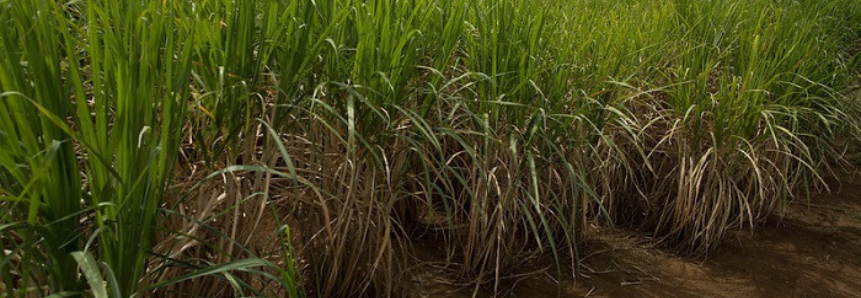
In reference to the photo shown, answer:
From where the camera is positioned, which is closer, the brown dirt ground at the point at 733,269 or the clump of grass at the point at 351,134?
the clump of grass at the point at 351,134

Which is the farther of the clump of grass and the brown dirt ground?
the brown dirt ground

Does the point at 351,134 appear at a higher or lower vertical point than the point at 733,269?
higher

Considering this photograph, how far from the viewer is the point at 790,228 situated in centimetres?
281

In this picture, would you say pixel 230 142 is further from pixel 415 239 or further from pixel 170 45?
pixel 415 239

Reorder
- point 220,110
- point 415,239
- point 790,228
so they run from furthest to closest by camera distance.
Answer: point 790,228 < point 415,239 < point 220,110

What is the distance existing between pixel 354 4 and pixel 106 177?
835 mm

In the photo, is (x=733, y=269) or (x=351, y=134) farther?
(x=733, y=269)

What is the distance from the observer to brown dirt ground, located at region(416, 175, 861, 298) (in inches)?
88.7

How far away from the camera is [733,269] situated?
8.16 ft

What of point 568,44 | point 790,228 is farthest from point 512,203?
point 790,228

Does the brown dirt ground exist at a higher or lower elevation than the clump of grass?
lower

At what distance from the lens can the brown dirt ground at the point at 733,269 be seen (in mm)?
2252

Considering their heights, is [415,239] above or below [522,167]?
below

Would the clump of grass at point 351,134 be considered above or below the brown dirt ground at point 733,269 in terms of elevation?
above
